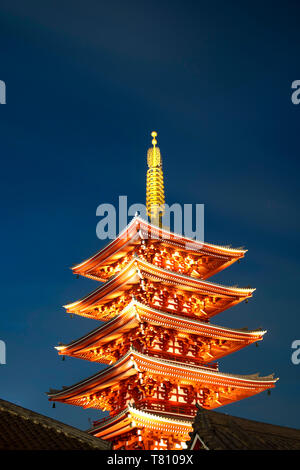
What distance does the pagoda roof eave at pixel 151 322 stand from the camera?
32.3 meters

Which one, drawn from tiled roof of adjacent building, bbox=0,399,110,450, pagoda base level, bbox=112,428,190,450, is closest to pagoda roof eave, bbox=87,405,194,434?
pagoda base level, bbox=112,428,190,450

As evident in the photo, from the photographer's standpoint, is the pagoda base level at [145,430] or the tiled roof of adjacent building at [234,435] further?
the pagoda base level at [145,430]

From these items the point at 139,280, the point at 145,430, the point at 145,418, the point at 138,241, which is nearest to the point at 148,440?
the point at 145,430

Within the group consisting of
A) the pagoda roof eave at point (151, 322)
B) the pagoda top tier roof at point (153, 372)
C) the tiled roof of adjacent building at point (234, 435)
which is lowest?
the tiled roof of adjacent building at point (234, 435)

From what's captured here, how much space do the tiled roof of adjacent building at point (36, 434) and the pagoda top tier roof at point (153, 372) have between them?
1594 centimetres

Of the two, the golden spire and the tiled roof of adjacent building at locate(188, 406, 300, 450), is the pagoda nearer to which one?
the golden spire

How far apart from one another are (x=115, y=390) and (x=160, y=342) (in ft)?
13.7

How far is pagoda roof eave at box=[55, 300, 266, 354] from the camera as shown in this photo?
32.3m

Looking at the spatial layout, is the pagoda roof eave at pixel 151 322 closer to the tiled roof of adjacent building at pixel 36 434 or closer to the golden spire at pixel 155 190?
the golden spire at pixel 155 190

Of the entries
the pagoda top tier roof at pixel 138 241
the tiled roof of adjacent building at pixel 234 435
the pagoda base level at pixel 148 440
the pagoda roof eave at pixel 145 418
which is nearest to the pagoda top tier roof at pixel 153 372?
the pagoda roof eave at pixel 145 418

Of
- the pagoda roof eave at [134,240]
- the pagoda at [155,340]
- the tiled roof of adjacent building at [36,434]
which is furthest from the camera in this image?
the pagoda roof eave at [134,240]

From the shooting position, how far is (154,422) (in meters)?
29.3

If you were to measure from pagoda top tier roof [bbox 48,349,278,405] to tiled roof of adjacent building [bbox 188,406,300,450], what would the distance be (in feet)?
47.3
